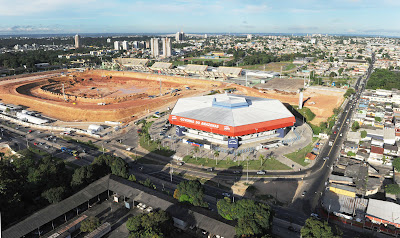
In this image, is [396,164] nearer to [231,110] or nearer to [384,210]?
[384,210]

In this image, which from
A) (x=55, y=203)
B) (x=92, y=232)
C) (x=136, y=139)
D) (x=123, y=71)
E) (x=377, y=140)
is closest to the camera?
(x=92, y=232)

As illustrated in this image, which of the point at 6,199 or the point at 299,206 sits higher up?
the point at 6,199

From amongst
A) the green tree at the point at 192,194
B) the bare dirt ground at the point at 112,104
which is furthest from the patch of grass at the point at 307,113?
the green tree at the point at 192,194

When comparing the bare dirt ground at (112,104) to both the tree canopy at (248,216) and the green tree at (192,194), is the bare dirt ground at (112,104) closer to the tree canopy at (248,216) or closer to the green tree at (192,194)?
the green tree at (192,194)

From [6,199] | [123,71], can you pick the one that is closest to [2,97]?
[123,71]

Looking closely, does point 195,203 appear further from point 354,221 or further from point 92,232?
point 354,221

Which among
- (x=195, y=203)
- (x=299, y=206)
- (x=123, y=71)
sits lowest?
(x=299, y=206)
